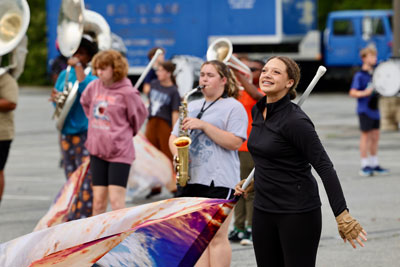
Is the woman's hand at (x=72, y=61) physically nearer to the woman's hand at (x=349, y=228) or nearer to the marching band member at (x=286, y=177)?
the marching band member at (x=286, y=177)

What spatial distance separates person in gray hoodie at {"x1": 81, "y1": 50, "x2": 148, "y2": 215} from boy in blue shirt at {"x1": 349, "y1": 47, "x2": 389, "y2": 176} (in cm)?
531

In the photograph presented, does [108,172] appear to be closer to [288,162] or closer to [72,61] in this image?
[72,61]

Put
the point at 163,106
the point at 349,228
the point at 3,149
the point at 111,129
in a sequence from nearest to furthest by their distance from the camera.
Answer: the point at 349,228 → the point at 111,129 → the point at 3,149 → the point at 163,106

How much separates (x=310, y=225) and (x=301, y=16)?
2521 cm

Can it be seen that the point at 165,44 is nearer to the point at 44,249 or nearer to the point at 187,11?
the point at 187,11

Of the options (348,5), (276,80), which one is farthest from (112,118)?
(348,5)

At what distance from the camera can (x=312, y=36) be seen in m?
28.8

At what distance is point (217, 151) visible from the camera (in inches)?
236

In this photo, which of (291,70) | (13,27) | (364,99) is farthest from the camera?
(364,99)

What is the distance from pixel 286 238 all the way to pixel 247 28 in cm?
2412

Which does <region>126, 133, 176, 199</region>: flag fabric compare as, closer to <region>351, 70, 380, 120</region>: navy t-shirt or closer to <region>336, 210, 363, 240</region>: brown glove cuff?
<region>351, 70, 380, 120</region>: navy t-shirt

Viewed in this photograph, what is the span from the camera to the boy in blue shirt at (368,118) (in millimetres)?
11750

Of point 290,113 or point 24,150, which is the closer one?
point 290,113

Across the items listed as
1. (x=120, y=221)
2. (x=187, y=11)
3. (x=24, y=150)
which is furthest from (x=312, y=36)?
(x=120, y=221)
